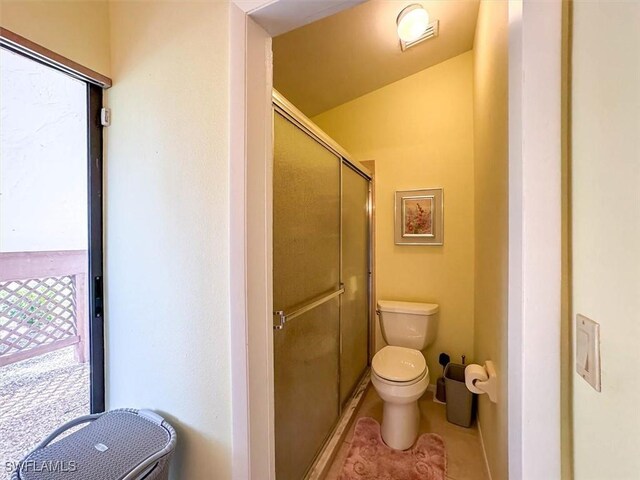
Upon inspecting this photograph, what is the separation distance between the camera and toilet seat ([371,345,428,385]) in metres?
1.63

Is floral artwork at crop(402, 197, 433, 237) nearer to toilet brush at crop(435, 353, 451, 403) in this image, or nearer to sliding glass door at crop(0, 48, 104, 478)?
toilet brush at crop(435, 353, 451, 403)

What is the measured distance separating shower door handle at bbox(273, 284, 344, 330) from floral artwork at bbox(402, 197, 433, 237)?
891 mm

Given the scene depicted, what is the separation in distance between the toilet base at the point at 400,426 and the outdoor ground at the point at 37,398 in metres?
1.55

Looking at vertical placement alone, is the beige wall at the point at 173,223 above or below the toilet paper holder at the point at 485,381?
above

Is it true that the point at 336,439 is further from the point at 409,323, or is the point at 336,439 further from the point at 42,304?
the point at 42,304

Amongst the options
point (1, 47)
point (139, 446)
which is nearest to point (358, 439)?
point (139, 446)

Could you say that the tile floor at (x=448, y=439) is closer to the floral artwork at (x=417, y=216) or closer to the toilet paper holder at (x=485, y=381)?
the toilet paper holder at (x=485, y=381)

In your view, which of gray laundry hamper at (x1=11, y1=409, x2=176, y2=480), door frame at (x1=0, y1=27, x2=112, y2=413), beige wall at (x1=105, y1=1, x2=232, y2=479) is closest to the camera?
gray laundry hamper at (x1=11, y1=409, x2=176, y2=480)

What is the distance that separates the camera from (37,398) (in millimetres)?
1008

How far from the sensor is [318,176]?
4.88 ft

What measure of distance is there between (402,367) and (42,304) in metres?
1.82

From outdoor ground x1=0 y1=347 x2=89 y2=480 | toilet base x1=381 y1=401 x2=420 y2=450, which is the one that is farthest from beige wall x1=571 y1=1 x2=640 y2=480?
outdoor ground x1=0 y1=347 x2=89 y2=480

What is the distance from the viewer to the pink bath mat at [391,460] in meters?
1.46

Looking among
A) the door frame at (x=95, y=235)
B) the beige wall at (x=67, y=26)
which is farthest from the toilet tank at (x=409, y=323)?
the beige wall at (x=67, y=26)
